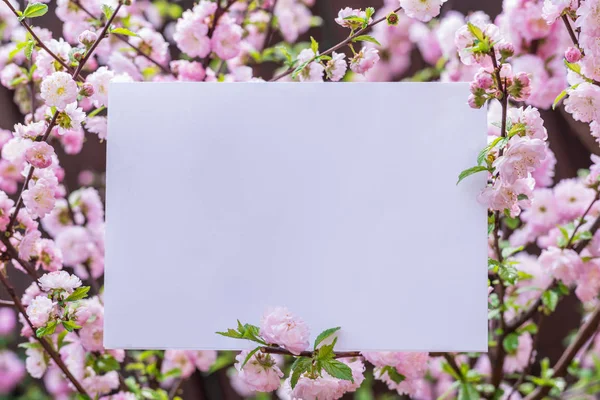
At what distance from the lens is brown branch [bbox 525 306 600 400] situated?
3.73ft

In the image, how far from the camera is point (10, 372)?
7.22ft

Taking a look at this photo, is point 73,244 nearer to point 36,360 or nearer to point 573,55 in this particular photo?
point 36,360

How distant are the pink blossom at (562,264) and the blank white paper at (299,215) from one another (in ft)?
1.22

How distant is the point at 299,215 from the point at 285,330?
0.15 meters

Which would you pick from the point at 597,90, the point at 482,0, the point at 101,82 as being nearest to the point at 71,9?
the point at 101,82

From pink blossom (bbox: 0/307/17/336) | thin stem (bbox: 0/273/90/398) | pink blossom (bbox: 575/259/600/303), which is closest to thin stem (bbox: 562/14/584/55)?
pink blossom (bbox: 575/259/600/303)

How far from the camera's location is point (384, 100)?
0.81 metres

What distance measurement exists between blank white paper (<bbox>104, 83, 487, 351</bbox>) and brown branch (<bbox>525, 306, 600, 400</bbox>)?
0.46 metres

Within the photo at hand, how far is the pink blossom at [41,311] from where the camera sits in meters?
0.84

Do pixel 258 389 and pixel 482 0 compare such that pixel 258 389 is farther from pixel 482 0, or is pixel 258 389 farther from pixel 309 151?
pixel 482 0

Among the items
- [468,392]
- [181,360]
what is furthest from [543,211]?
[181,360]

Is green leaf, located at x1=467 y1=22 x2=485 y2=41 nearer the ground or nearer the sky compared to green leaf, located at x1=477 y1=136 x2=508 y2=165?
nearer the sky

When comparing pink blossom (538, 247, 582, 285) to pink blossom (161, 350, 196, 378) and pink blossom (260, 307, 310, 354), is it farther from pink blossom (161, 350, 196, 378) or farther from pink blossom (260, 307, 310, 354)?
pink blossom (161, 350, 196, 378)

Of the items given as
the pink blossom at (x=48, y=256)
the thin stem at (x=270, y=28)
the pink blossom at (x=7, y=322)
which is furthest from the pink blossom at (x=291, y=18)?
the pink blossom at (x=7, y=322)
